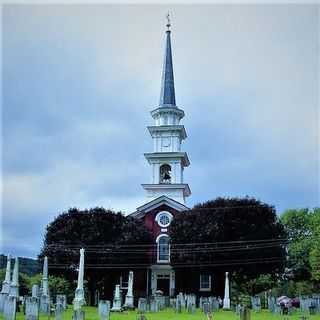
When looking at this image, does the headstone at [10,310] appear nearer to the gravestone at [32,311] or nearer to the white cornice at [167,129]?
the gravestone at [32,311]

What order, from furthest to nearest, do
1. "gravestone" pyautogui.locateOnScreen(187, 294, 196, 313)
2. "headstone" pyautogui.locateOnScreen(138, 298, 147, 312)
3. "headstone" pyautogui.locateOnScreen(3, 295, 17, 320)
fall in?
"gravestone" pyautogui.locateOnScreen(187, 294, 196, 313) < "headstone" pyautogui.locateOnScreen(138, 298, 147, 312) < "headstone" pyautogui.locateOnScreen(3, 295, 17, 320)

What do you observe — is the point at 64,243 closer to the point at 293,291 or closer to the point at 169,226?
the point at 169,226

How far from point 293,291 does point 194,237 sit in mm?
15009

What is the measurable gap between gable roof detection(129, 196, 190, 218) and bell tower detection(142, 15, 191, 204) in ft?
4.94

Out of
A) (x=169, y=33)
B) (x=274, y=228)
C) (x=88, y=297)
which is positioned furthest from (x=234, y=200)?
(x=169, y=33)

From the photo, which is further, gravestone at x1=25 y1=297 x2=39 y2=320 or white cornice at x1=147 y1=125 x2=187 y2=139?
white cornice at x1=147 y1=125 x2=187 y2=139

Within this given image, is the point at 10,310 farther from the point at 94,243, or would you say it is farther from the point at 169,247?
the point at 169,247

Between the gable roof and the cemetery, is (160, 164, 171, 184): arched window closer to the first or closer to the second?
the cemetery

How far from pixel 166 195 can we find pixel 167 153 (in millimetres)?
3476

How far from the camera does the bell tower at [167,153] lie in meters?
45.1

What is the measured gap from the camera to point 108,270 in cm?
3866

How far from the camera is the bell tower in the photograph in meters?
45.1

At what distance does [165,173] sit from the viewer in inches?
1826

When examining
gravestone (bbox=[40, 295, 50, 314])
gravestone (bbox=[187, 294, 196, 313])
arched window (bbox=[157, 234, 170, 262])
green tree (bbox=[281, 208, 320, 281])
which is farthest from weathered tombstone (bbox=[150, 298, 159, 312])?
green tree (bbox=[281, 208, 320, 281])
